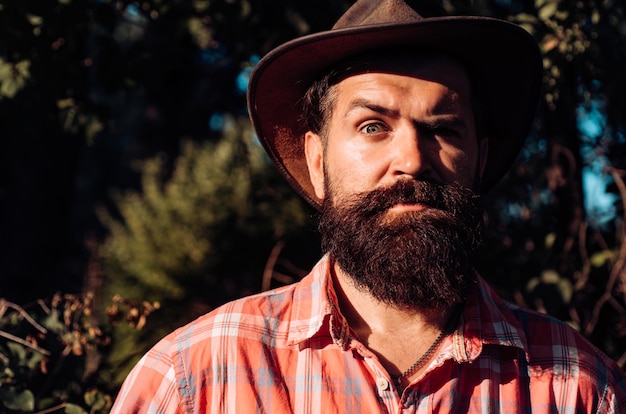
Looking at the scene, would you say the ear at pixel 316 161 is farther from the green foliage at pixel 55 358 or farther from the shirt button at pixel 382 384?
the green foliage at pixel 55 358

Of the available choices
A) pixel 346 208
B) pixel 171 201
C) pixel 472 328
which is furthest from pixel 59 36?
pixel 171 201

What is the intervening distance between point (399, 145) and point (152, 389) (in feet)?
3.03

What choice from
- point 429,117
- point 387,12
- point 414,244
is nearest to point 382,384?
point 414,244

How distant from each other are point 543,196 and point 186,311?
4.08 metres

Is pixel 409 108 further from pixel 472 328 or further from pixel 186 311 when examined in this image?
pixel 186 311

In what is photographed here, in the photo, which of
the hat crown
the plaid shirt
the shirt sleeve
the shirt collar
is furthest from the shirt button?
the hat crown

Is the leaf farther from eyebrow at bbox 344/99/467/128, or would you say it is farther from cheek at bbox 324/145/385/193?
eyebrow at bbox 344/99/467/128

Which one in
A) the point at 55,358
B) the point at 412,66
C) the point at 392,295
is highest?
the point at 412,66

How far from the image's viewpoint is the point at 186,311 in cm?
759

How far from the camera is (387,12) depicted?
2.32 m

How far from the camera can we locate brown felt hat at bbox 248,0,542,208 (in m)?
2.29

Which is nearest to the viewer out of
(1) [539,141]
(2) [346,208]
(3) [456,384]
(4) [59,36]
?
(3) [456,384]

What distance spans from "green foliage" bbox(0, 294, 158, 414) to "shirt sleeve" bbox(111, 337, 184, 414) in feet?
2.45

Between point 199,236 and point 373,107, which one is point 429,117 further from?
point 199,236
